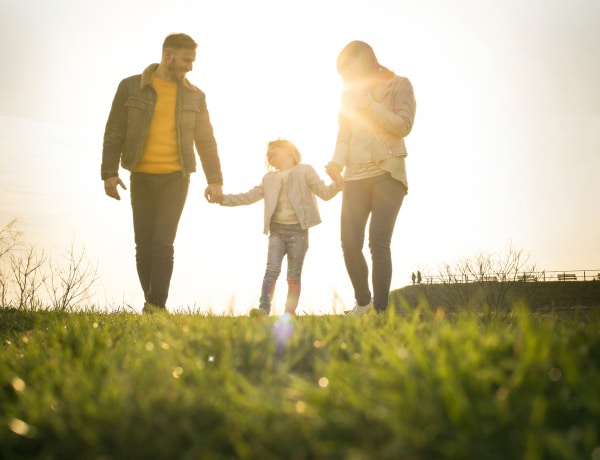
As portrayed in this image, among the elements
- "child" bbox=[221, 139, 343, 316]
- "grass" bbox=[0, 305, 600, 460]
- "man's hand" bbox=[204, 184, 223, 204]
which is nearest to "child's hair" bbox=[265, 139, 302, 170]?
"child" bbox=[221, 139, 343, 316]

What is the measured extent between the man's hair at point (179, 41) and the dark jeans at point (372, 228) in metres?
2.41

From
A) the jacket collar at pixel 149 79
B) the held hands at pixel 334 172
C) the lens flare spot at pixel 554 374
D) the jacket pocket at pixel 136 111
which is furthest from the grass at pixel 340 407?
the jacket collar at pixel 149 79

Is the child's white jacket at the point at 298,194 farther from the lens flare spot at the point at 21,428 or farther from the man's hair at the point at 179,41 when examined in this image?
the lens flare spot at the point at 21,428

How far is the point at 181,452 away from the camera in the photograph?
1539 millimetres

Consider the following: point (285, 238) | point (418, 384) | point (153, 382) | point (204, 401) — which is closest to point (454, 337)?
point (418, 384)

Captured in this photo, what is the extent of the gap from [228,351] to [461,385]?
1.06m

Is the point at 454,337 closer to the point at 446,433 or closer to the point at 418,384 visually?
the point at 418,384

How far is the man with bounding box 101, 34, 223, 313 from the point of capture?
21.2 ft

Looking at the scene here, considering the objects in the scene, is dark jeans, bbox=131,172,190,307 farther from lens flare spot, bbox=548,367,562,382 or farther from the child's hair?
lens flare spot, bbox=548,367,562,382

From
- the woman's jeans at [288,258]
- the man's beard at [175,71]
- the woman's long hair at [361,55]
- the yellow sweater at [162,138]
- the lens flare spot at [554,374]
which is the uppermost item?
the man's beard at [175,71]

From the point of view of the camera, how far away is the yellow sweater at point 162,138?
6.57 meters

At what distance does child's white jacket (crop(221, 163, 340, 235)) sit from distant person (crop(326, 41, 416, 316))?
124 cm

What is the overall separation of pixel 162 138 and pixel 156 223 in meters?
1.00

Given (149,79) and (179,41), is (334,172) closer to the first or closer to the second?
(179,41)
